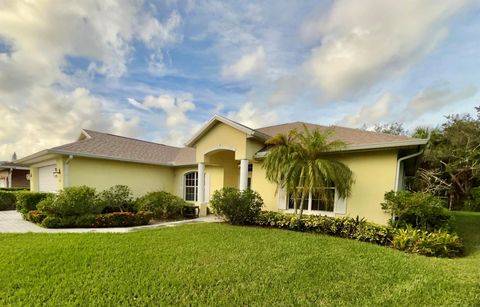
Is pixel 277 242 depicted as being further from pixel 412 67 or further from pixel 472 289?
pixel 412 67

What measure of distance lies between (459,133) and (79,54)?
29827 millimetres

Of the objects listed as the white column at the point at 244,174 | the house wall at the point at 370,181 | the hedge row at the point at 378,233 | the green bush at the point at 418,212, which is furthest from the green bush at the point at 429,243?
the white column at the point at 244,174

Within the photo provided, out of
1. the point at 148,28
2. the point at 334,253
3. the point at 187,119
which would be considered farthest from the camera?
the point at 187,119

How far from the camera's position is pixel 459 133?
2145 centimetres

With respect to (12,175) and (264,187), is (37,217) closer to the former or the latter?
(264,187)

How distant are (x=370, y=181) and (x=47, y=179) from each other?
18.8m

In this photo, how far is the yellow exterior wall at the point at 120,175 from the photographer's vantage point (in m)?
13.1

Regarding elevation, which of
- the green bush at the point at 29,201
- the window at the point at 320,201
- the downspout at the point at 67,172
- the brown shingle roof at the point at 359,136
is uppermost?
the brown shingle roof at the point at 359,136

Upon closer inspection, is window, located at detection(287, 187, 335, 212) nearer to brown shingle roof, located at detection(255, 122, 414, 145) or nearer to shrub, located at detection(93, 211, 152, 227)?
brown shingle roof, located at detection(255, 122, 414, 145)

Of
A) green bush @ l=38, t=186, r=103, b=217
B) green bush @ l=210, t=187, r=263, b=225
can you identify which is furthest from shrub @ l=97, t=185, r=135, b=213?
green bush @ l=210, t=187, r=263, b=225

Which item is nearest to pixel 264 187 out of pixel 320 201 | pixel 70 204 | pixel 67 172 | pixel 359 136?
pixel 320 201

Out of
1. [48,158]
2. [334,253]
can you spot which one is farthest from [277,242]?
[48,158]

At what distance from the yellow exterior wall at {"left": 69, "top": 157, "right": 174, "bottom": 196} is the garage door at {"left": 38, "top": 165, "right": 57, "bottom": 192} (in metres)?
2.51

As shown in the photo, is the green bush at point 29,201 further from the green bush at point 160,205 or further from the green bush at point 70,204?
the green bush at point 160,205
